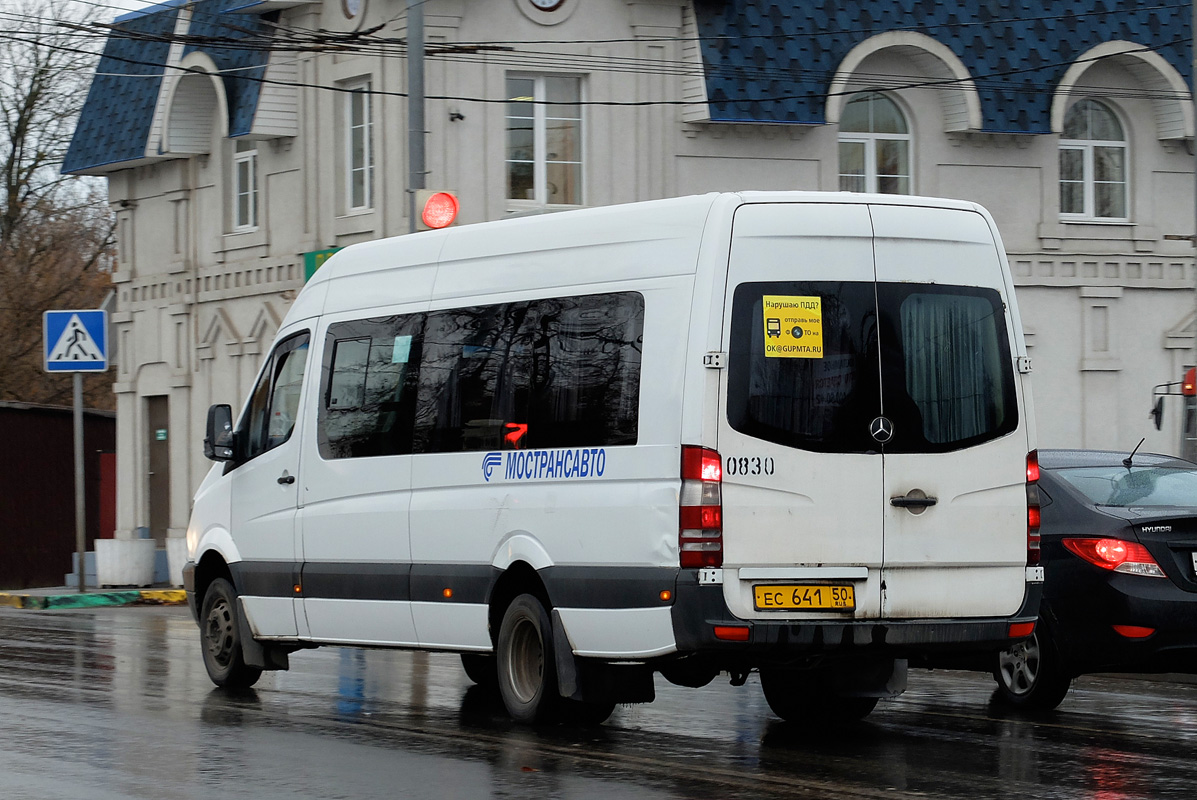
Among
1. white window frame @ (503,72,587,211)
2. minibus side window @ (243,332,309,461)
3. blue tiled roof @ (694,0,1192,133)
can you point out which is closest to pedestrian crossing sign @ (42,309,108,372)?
white window frame @ (503,72,587,211)

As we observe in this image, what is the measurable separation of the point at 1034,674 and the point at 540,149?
1362cm

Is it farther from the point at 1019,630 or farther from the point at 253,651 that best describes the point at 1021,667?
the point at 253,651

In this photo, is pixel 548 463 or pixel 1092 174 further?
pixel 1092 174

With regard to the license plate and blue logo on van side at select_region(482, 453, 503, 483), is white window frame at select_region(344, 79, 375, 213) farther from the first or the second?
the license plate

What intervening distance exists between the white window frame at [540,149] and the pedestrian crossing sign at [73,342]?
17.1 feet

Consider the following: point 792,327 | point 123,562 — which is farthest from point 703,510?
point 123,562

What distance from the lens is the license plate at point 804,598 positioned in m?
8.78

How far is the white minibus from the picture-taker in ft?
29.0

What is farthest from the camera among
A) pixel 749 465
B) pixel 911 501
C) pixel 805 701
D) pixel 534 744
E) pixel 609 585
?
pixel 805 701

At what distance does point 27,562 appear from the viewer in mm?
27766

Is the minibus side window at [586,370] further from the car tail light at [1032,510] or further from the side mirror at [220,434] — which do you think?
the side mirror at [220,434]

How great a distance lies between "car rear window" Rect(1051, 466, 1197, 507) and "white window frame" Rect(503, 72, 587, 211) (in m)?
12.6

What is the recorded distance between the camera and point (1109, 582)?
1047 centimetres

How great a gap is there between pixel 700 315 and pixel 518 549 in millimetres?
1710
